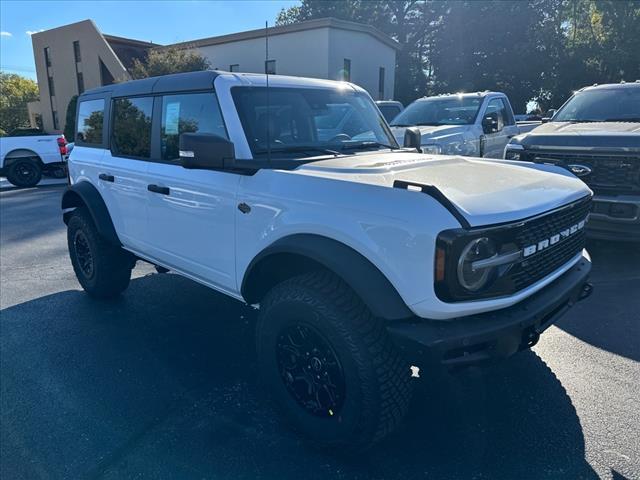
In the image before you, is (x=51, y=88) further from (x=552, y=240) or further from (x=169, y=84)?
(x=552, y=240)

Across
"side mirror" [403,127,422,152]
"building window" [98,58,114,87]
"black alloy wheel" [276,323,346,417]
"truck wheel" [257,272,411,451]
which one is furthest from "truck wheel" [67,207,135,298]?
"building window" [98,58,114,87]

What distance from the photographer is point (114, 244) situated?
Answer: 4465mm

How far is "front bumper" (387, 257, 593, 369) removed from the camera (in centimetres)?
206

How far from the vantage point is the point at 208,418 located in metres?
2.88

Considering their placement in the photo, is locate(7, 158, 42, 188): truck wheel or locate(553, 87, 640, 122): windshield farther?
locate(7, 158, 42, 188): truck wheel

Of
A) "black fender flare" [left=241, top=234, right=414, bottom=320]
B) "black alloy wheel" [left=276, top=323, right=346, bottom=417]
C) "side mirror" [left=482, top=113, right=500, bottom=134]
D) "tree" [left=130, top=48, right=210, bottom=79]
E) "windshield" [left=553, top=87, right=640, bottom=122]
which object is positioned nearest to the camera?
"black fender flare" [left=241, top=234, right=414, bottom=320]

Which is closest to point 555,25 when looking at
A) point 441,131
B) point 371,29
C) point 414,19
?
point 414,19

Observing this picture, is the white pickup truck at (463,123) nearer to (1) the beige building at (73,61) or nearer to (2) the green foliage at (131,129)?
(2) the green foliage at (131,129)

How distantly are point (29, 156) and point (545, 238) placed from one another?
15.0 m

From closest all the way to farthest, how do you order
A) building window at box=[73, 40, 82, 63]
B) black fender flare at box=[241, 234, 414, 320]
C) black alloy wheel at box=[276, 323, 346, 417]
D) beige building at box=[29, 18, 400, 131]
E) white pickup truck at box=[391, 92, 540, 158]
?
black fender flare at box=[241, 234, 414, 320] < black alloy wheel at box=[276, 323, 346, 417] < white pickup truck at box=[391, 92, 540, 158] < beige building at box=[29, 18, 400, 131] < building window at box=[73, 40, 82, 63]

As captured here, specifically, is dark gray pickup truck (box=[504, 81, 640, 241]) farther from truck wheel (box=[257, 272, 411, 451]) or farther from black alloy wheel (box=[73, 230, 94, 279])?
black alloy wheel (box=[73, 230, 94, 279])

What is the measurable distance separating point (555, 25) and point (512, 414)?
122ft

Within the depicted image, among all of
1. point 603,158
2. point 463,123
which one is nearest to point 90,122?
point 603,158

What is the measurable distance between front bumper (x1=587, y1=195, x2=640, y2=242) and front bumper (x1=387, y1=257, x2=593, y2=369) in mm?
3264
